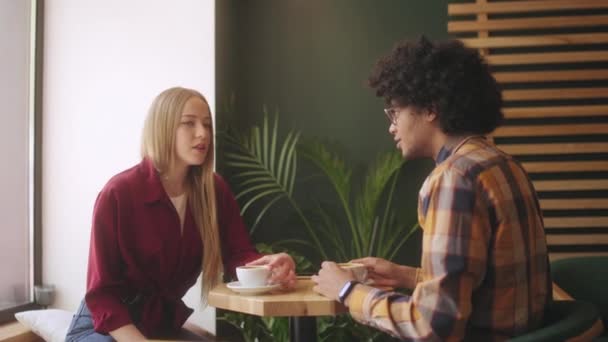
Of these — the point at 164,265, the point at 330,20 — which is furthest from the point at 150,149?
the point at 330,20

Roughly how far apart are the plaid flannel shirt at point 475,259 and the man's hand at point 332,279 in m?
0.19

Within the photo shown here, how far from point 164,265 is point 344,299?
0.80 metres

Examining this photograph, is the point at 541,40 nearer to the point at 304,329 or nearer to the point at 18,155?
the point at 304,329

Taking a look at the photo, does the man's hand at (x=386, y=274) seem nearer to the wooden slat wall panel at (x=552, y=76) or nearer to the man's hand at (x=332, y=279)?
the man's hand at (x=332, y=279)

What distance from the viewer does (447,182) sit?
134 cm

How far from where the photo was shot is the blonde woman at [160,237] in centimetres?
195

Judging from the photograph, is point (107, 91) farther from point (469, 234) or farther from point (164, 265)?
point (469, 234)

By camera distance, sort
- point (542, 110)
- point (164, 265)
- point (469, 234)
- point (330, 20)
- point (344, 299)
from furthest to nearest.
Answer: point (330, 20) < point (542, 110) < point (164, 265) < point (344, 299) < point (469, 234)

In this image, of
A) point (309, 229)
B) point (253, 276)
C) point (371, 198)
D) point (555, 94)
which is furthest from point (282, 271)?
point (555, 94)

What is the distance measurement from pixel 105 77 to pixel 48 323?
1.33 metres

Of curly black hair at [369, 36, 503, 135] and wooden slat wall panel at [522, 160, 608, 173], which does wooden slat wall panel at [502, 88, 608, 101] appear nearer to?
wooden slat wall panel at [522, 160, 608, 173]

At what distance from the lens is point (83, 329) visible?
6.69ft

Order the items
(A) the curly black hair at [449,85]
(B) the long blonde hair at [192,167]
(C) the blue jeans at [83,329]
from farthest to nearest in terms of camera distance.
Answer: (B) the long blonde hair at [192,167], (C) the blue jeans at [83,329], (A) the curly black hair at [449,85]

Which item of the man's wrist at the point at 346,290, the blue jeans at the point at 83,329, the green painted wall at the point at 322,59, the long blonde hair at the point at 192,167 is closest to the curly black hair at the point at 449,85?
the man's wrist at the point at 346,290
